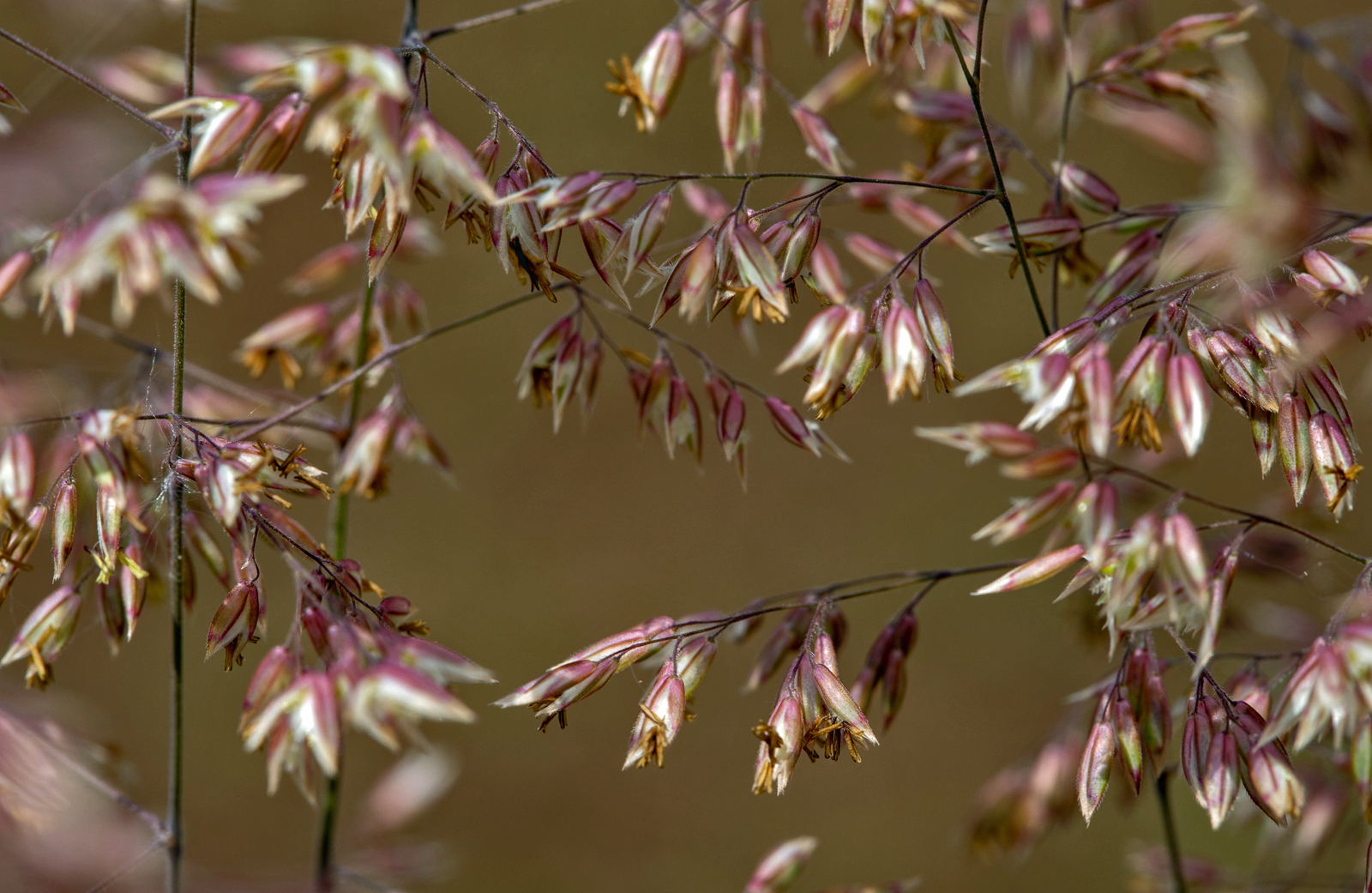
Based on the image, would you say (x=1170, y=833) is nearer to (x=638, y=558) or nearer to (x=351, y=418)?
(x=351, y=418)

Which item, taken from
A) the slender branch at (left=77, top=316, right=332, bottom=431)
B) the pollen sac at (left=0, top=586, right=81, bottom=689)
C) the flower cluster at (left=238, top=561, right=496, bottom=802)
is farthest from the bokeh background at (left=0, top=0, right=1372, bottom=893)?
the flower cluster at (left=238, top=561, right=496, bottom=802)

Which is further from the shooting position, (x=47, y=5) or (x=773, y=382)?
(x=773, y=382)

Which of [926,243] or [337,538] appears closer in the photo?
[926,243]

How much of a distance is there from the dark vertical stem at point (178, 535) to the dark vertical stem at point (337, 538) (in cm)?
9

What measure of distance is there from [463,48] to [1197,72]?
1.11 metres

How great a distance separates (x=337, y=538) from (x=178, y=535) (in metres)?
0.15

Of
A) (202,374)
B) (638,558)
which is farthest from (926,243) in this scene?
(638,558)

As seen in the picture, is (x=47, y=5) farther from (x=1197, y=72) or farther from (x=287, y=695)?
(x=1197, y=72)

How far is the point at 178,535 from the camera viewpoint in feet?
1.78

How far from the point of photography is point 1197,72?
0.71m

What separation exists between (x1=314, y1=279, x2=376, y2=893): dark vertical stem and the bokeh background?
0.80 m

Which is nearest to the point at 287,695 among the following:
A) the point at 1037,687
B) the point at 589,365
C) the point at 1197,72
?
the point at 589,365

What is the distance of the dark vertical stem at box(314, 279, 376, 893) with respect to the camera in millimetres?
637

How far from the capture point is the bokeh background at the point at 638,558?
146 cm
